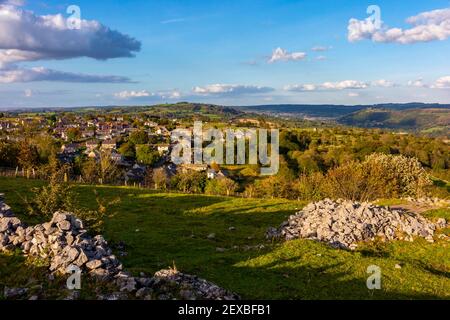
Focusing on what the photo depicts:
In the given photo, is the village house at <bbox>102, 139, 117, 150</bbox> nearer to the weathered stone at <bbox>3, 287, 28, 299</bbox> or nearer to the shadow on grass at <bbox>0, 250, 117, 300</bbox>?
the shadow on grass at <bbox>0, 250, 117, 300</bbox>

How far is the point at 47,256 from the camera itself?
15078 millimetres

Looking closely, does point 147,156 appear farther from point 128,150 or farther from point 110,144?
point 110,144

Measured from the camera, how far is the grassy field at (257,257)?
15195 millimetres

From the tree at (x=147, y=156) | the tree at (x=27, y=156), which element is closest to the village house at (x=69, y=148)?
the tree at (x=147, y=156)

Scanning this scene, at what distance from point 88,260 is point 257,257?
8.15m

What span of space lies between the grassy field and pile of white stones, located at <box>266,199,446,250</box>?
0.97 m

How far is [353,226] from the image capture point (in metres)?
25.2

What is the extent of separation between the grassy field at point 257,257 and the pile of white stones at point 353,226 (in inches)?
38.3

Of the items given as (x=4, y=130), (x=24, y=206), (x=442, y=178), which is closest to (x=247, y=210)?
(x=24, y=206)

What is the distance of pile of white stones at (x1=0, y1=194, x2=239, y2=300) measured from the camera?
41.5 feet

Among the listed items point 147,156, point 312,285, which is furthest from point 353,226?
point 147,156

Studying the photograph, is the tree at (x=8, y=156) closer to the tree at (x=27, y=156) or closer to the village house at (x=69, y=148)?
the tree at (x=27, y=156)

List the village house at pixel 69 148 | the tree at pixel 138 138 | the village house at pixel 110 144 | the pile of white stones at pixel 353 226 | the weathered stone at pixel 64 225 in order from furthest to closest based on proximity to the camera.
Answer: the tree at pixel 138 138, the village house at pixel 110 144, the village house at pixel 69 148, the pile of white stones at pixel 353 226, the weathered stone at pixel 64 225
